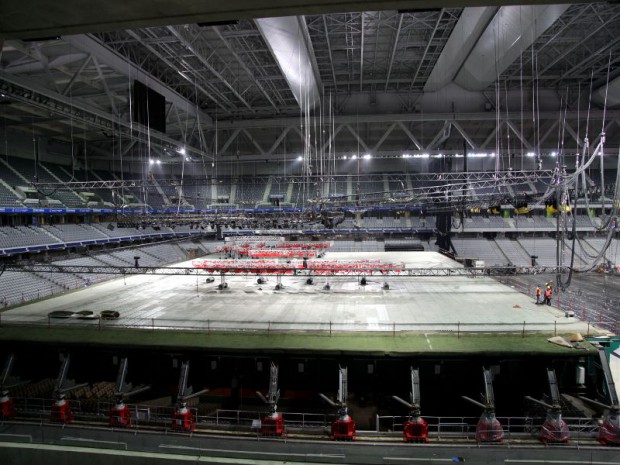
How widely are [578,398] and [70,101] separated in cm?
2379

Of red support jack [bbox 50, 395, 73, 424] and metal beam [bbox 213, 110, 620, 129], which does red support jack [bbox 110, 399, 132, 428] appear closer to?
red support jack [bbox 50, 395, 73, 424]

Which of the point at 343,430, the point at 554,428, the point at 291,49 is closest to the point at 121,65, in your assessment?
the point at 291,49

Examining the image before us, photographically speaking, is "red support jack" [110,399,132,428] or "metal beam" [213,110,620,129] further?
"metal beam" [213,110,620,129]

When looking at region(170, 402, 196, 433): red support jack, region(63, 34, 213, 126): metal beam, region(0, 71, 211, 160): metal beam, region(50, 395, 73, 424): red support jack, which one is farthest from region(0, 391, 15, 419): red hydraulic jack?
region(63, 34, 213, 126): metal beam

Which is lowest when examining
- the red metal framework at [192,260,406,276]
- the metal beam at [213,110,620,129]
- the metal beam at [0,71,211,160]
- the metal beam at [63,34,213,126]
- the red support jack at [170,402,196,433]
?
the red support jack at [170,402,196,433]

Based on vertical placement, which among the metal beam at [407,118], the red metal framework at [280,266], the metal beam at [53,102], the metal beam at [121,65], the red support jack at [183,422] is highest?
the metal beam at [407,118]

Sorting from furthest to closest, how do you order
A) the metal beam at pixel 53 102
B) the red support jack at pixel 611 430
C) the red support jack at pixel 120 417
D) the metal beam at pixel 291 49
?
the metal beam at pixel 53 102, the metal beam at pixel 291 49, the red support jack at pixel 120 417, the red support jack at pixel 611 430

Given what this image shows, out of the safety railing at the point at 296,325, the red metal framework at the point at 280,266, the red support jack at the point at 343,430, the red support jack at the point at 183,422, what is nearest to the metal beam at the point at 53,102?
the red metal framework at the point at 280,266

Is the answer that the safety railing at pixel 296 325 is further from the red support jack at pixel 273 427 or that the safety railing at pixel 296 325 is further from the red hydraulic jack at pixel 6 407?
the red support jack at pixel 273 427

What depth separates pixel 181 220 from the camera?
20.2 meters

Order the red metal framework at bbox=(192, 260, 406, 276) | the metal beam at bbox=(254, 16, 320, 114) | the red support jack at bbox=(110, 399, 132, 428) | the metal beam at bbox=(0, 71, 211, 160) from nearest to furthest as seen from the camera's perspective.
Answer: the red support jack at bbox=(110, 399, 132, 428), the metal beam at bbox=(254, 16, 320, 114), the metal beam at bbox=(0, 71, 211, 160), the red metal framework at bbox=(192, 260, 406, 276)

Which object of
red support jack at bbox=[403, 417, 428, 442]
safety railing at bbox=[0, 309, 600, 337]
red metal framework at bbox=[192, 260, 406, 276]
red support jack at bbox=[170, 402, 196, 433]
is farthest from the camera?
red metal framework at bbox=[192, 260, 406, 276]

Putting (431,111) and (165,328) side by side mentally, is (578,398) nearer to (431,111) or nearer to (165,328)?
(165,328)

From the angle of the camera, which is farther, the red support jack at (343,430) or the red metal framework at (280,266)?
the red metal framework at (280,266)
